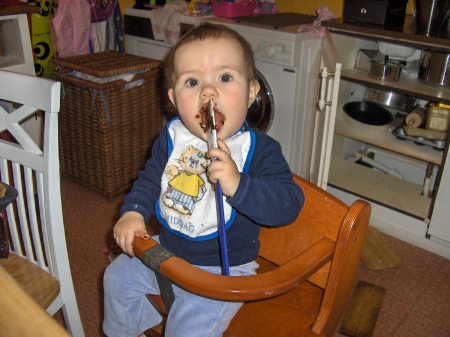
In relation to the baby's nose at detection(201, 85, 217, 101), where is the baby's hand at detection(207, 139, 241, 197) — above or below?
below

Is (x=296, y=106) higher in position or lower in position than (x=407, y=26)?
lower

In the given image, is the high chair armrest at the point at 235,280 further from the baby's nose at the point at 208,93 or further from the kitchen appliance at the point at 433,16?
the kitchen appliance at the point at 433,16

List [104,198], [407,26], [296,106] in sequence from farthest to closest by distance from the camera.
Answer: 1. [104,198]
2. [296,106]
3. [407,26]

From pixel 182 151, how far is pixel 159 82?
57.1 inches

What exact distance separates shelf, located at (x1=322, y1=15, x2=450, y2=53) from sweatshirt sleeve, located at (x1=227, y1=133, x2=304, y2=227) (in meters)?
1.01

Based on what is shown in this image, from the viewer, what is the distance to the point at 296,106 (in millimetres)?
2139

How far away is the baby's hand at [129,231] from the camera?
37.0 inches

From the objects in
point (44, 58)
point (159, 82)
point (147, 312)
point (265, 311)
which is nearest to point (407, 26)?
point (159, 82)

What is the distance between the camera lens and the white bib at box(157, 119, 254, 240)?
40.4 inches

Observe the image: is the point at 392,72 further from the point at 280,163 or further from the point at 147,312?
the point at 147,312

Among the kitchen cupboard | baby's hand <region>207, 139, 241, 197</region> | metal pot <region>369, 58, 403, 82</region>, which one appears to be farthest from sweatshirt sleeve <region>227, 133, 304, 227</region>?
metal pot <region>369, 58, 403, 82</region>

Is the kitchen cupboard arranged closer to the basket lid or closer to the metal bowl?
the metal bowl

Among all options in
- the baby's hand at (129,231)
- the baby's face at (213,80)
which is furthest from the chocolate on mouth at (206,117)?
the baby's hand at (129,231)

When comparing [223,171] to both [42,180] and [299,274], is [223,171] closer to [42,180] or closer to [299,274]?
[299,274]
